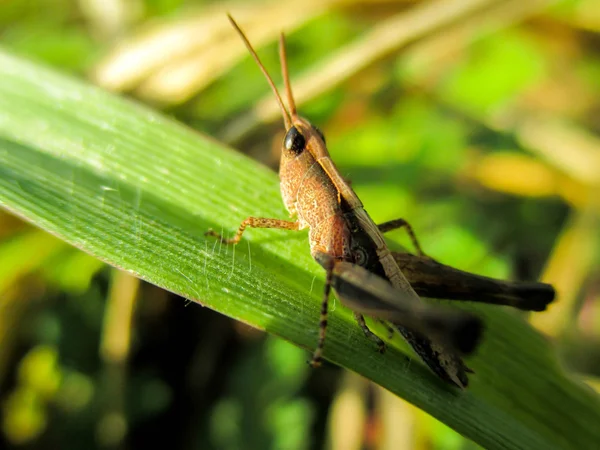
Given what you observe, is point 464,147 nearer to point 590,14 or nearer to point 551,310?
point 551,310

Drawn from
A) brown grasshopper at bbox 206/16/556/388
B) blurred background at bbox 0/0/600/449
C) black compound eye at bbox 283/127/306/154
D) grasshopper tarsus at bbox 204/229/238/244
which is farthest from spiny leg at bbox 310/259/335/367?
blurred background at bbox 0/0/600/449

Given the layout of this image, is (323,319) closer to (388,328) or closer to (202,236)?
(388,328)

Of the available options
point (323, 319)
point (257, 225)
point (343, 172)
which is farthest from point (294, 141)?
point (343, 172)

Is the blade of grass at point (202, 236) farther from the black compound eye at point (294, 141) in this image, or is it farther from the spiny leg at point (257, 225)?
the black compound eye at point (294, 141)

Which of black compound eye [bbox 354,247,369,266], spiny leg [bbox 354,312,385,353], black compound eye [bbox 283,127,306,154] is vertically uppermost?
black compound eye [bbox 283,127,306,154]

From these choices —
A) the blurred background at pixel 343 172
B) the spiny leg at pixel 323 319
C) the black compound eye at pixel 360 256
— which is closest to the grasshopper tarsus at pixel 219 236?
the spiny leg at pixel 323 319

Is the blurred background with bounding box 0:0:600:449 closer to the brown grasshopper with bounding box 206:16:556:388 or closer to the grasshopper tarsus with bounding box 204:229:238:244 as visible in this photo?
the brown grasshopper with bounding box 206:16:556:388
